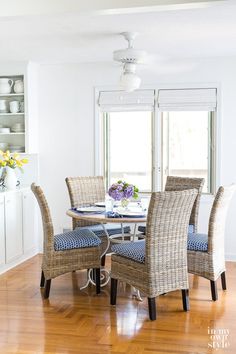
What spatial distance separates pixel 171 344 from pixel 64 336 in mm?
755

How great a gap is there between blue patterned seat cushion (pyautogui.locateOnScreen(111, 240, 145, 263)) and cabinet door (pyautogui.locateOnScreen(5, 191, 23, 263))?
167 cm

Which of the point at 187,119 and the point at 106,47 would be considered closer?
the point at 106,47

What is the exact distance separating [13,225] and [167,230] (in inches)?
89.4

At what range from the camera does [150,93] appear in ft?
18.9

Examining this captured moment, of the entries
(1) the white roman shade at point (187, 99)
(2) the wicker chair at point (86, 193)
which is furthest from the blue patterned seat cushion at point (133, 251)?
(1) the white roman shade at point (187, 99)

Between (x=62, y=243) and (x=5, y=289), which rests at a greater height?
(x=62, y=243)

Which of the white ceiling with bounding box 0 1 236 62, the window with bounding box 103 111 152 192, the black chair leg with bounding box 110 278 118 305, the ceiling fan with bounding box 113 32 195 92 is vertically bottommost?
the black chair leg with bounding box 110 278 118 305

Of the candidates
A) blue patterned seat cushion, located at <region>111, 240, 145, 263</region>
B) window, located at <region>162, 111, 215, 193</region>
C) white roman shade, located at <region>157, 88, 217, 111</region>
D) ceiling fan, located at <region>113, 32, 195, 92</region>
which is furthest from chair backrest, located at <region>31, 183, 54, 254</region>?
white roman shade, located at <region>157, 88, 217, 111</region>

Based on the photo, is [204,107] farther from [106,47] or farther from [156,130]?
[106,47]

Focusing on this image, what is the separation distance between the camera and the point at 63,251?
4277 mm

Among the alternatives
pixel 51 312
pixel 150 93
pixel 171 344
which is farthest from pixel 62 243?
Result: pixel 150 93

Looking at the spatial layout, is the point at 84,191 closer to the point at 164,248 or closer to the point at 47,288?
the point at 47,288

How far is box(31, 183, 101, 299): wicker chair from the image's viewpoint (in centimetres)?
419

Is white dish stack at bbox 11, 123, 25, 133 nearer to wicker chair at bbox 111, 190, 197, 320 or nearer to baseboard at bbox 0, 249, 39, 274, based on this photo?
baseboard at bbox 0, 249, 39, 274
